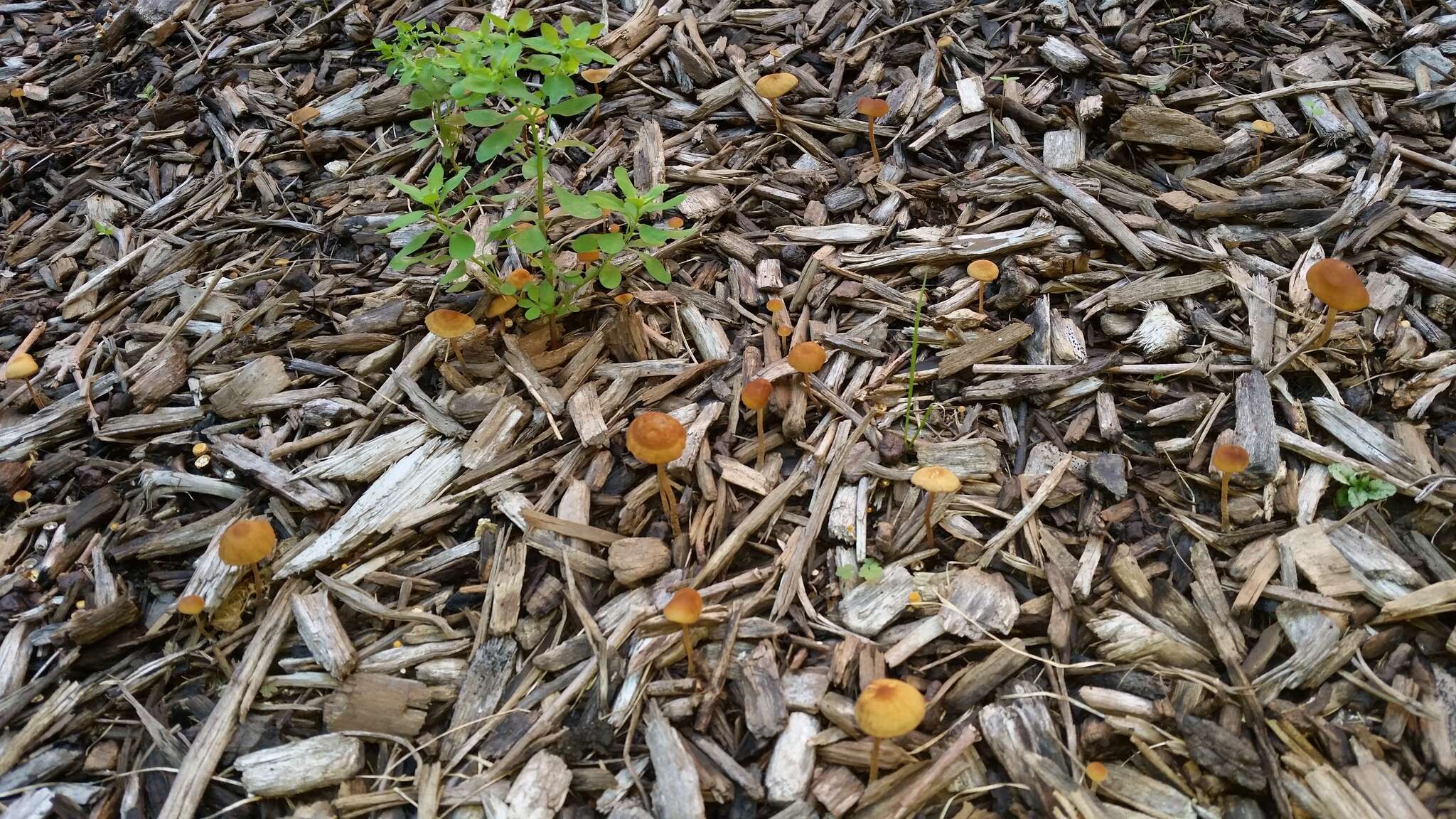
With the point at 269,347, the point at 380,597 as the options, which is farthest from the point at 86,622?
the point at 269,347

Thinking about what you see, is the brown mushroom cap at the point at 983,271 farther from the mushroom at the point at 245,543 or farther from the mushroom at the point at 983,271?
the mushroom at the point at 245,543

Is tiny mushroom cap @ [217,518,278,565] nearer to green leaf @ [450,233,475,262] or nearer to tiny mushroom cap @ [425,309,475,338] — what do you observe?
tiny mushroom cap @ [425,309,475,338]

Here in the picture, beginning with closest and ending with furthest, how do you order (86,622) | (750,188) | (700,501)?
(86,622), (700,501), (750,188)

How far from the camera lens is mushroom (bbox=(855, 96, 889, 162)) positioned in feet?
12.3

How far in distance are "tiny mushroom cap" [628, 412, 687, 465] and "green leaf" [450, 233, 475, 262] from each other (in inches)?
34.5

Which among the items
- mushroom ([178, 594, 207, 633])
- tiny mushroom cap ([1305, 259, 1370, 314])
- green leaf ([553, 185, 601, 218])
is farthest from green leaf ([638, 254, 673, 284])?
tiny mushroom cap ([1305, 259, 1370, 314])

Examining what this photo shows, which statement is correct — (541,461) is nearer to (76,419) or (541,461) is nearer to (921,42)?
(76,419)

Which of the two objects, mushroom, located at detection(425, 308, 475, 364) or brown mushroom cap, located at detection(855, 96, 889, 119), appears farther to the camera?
brown mushroom cap, located at detection(855, 96, 889, 119)

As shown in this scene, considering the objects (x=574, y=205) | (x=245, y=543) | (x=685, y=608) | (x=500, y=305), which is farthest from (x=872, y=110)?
(x=245, y=543)

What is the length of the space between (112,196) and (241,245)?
863 mm

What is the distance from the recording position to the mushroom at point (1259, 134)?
3.71 metres

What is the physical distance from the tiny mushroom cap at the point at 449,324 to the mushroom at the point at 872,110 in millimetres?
1895

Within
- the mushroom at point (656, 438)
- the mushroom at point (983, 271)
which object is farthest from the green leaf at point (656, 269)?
the mushroom at point (983, 271)

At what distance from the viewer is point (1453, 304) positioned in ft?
10.5
